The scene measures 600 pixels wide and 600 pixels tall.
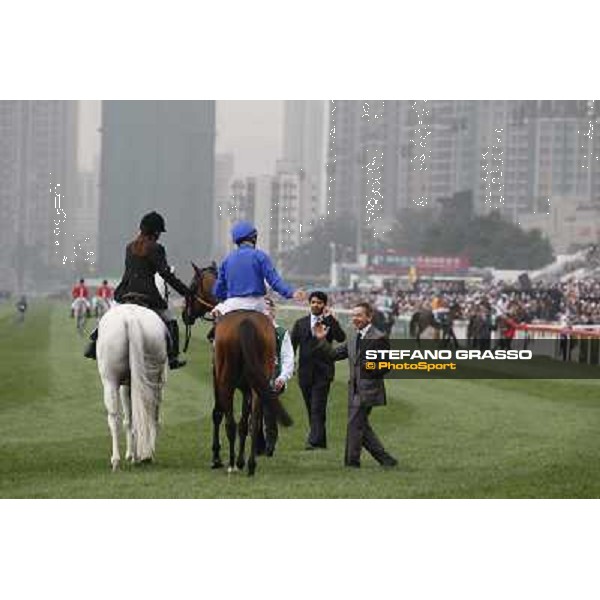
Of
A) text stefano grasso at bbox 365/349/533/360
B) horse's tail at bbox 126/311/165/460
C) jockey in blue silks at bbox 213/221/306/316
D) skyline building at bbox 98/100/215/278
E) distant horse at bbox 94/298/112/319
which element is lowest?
horse's tail at bbox 126/311/165/460

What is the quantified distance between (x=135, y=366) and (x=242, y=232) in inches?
59.8

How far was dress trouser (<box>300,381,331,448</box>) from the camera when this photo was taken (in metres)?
17.9

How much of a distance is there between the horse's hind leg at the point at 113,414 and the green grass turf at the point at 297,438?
141mm

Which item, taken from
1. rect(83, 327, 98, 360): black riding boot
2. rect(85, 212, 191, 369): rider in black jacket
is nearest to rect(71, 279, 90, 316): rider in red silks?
rect(83, 327, 98, 360): black riding boot

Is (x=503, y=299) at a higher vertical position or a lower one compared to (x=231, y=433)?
higher

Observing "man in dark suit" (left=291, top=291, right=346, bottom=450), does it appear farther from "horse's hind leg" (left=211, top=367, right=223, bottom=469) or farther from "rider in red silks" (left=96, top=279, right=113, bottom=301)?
"rider in red silks" (left=96, top=279, right=113, bottom=301)

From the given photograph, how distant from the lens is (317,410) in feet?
59.3

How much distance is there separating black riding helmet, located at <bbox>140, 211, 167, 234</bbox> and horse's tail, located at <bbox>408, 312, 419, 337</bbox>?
264 cm

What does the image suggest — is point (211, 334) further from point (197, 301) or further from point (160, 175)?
point (160, 175)

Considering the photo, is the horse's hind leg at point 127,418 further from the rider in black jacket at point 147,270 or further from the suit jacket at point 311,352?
the suit jacket at point 311,352

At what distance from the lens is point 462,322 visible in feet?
60.8

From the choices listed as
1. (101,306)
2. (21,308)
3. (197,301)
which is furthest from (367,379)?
(21,308)

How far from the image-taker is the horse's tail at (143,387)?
1647 cm

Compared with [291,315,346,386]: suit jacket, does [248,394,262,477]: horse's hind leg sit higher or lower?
lower
